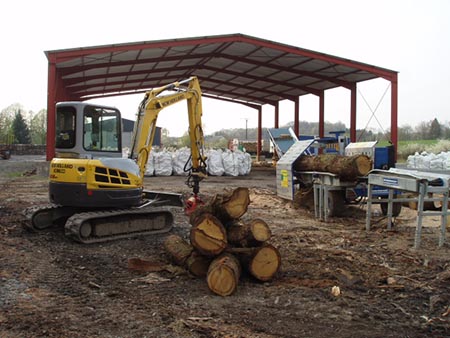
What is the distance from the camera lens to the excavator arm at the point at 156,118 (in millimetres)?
9195

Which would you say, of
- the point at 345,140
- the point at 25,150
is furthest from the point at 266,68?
the point at 25,150

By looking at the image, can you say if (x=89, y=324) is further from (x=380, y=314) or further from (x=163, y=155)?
(x=163, y=155)

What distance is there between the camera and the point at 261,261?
5.72 meters

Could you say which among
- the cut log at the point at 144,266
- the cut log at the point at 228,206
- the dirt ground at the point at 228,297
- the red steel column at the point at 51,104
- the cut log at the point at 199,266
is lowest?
the dirt ground at the point at 228,297

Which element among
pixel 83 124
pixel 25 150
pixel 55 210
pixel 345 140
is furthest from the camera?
pixel 25 150

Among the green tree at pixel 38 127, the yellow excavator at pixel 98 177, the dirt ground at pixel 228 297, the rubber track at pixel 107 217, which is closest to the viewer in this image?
the dirt ground at pixel 228 297

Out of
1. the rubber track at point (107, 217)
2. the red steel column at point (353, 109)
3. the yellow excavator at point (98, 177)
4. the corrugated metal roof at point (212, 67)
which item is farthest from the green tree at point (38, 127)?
the rubber track at point (107, 217)

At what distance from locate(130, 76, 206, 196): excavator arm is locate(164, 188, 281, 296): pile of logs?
3.46 metres

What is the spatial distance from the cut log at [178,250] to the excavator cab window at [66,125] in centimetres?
287

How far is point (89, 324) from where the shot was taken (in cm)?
435

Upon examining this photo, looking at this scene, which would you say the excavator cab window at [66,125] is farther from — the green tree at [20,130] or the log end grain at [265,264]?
the green tree at [20,130]

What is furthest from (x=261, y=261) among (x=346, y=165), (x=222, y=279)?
(x=346, y=165)

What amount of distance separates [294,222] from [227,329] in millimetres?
6475

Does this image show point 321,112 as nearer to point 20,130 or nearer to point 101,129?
point 101,129
